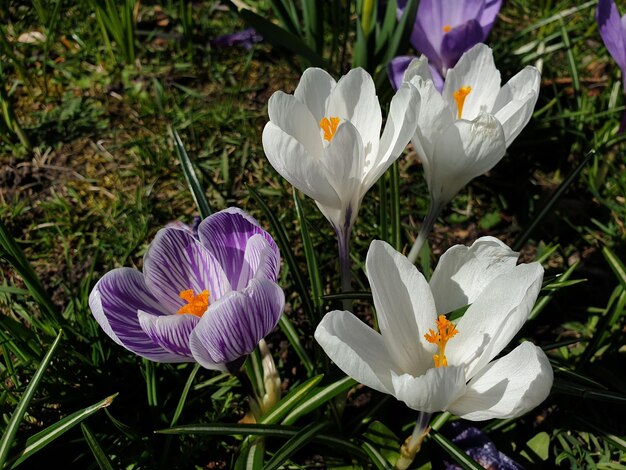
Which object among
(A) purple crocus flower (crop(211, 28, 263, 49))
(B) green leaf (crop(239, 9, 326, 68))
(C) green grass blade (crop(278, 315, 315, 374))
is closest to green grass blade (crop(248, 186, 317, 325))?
(C) green grass blade (crop(278, 315, 315, 374))

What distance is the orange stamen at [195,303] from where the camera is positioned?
1.17 m

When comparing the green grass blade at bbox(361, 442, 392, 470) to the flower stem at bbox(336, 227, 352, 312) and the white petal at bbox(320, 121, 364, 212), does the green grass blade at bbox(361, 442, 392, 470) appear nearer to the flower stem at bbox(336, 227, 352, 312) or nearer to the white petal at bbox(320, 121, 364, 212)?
the flower stem at bbox(336, 227, 352, 312)

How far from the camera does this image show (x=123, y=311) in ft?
3.86

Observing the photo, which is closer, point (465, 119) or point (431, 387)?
point (431, 387)

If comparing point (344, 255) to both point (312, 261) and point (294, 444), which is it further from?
point (294, 444)

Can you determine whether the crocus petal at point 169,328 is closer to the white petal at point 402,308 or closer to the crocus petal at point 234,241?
the crocus petal at point 234,241

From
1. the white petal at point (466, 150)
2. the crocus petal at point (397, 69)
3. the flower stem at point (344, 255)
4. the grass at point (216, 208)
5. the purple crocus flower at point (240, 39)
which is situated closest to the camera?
the white petal at point (466, 150)

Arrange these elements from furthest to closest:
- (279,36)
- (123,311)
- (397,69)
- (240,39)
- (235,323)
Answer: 1. (240,39)
2. (279,36)
3. (397,69)
4. (123,311)
5. (235,323)

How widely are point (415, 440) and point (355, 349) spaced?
323 mm

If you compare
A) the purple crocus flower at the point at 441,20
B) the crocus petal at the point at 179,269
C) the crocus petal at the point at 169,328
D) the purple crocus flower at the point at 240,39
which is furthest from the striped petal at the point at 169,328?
the purple crocus flower at the point at 240,39

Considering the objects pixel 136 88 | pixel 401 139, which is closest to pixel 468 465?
pixel 401 139

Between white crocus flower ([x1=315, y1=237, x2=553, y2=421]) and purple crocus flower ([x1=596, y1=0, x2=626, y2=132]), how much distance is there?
3.41 ft

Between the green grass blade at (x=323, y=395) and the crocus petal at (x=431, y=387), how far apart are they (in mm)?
332

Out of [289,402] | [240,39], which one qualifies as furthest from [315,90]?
[240,39]
